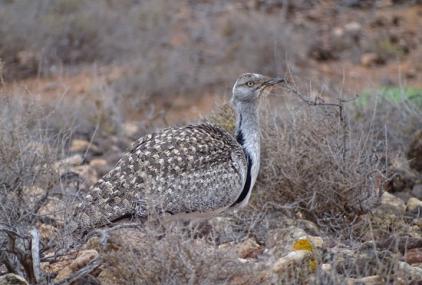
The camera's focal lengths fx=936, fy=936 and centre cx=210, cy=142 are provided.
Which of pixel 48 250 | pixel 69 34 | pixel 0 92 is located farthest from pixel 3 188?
pixel 69 34

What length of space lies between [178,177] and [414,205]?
1.83 meters

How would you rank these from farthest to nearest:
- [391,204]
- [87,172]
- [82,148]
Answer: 1. [82,148]
2. [87,172]
3. [391,204]

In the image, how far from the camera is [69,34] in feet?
36.1

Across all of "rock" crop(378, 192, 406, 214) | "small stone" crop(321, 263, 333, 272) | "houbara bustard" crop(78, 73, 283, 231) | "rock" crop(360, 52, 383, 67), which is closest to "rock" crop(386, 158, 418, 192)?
"rock" crop(378, 192, 406, 214)

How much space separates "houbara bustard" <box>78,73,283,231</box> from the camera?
15.1 feet

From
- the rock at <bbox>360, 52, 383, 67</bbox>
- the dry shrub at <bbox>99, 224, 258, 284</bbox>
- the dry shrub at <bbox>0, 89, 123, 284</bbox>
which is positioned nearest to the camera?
the dry shrub at <bbox>99, 224, 258, 284</bbox>

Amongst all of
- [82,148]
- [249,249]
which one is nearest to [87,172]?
[82,148]

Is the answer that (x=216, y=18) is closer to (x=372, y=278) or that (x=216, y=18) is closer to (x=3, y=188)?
(x=3, y=188)

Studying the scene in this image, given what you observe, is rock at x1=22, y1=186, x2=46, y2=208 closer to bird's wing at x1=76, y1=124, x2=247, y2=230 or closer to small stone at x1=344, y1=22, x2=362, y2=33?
bird's wing at x1=76, y1=124, x2=247, y2=230

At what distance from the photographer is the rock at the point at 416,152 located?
6.40 meters

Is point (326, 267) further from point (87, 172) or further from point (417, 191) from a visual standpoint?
point (87, 172)

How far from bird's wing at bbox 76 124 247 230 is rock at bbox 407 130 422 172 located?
5.63 ft

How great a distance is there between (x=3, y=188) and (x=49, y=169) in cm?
28

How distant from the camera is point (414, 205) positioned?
19.4 ft
